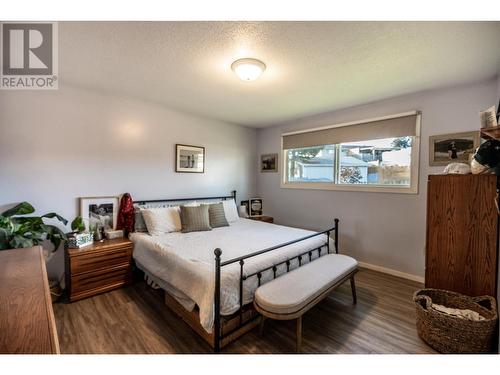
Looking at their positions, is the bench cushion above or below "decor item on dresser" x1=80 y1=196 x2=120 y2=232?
below

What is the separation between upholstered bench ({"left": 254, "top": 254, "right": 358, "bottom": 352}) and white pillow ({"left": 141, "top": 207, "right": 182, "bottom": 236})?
164 centimetres

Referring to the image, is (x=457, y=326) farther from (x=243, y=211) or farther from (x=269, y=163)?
(x=269, y=163)

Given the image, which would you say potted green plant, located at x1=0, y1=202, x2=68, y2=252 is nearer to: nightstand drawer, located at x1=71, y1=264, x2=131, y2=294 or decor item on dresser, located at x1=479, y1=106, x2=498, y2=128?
nightstand drawer, located at x1=71, y1=264, x2=131, y2=294

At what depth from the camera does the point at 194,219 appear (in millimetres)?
3004

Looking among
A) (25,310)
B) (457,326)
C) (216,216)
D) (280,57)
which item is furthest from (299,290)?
(280,57)

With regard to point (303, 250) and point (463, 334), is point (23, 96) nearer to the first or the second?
point (303, 250)

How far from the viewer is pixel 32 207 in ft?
7.55

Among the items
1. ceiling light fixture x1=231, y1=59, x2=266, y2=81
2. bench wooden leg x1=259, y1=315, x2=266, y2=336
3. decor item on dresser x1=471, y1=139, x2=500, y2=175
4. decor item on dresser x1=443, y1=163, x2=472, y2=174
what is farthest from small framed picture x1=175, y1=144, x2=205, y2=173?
decor item on dresser x1=471, y1=139, x2=500, y2=175

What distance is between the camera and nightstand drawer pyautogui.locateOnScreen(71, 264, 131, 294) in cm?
234

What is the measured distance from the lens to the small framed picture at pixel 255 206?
14.5 ft

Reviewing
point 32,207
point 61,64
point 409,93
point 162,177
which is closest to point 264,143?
point 162,177

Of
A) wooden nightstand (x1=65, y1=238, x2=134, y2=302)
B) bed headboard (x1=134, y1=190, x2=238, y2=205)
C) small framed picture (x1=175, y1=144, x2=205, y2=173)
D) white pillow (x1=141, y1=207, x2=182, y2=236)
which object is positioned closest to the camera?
wooden nightstand (x1=65, y1=238, x2=134, y2=302)

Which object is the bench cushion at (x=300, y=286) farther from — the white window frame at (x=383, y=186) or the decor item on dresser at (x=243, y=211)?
the decor item on dresser at (x=243, y=211)

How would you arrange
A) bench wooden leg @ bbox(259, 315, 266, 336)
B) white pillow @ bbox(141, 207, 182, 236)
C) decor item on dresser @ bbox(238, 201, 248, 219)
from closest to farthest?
1. bench wooden leg @ bbox(259, 315, 266, 336)
2. white pillow @ bbox(141, 207, 182, 236)
3. decor item on dresser @ bbox(238, 201, 248, 219)
